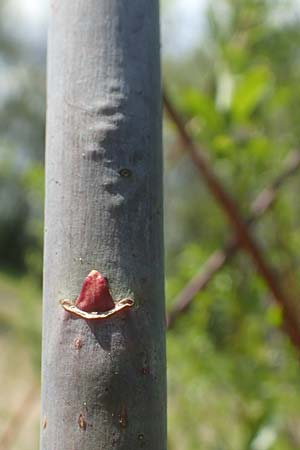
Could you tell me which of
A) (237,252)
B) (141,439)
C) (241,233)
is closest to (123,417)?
(141,439)

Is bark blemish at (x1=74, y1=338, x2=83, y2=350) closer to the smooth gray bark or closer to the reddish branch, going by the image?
the smooth gray bark

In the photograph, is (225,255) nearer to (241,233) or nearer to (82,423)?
(241,233)

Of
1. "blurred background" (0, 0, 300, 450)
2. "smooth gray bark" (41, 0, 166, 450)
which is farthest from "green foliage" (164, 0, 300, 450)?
"smooth gray bark" (41, 0, 166, 450)

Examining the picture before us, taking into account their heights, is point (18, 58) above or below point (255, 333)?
above

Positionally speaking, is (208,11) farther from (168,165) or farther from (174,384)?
(174,384)

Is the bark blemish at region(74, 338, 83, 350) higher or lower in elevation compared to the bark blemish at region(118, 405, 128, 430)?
higher

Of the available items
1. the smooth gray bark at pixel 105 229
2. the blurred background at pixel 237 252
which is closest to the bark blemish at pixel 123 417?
the smooth gray bark at pixel 105 229

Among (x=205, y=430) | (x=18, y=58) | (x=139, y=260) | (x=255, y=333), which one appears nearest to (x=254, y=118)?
(x=255, y=333)

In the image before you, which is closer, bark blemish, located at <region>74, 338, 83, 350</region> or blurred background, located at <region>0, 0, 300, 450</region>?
bark blemish, located at <region>74, 338, 83, 350</region>
